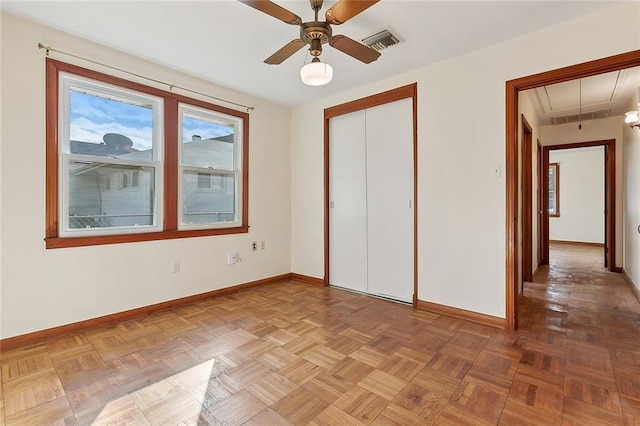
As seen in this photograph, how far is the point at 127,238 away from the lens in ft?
9.64

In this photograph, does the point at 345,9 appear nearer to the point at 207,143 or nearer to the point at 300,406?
the point at 300,406

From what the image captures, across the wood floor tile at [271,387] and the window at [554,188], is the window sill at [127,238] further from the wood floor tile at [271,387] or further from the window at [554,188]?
the window at [554,188]

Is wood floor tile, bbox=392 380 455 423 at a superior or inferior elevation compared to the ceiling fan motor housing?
inferior


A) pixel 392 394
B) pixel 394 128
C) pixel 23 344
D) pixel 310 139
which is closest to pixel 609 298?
pixel 394 128

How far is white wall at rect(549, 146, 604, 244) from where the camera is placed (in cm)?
767

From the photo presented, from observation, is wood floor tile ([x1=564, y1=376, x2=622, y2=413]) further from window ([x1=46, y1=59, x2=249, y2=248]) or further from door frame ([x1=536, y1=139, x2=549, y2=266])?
door frame ([x1=536, y1=139, x2=549, y2=266])

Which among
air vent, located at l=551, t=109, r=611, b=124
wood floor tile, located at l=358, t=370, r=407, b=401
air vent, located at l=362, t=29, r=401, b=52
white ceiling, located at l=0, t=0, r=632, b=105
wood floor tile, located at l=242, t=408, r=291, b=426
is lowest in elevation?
wood floor tile, located at l=242, t=408, r=291, b=426

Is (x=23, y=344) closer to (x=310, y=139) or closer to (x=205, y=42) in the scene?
(x=205, y=42)

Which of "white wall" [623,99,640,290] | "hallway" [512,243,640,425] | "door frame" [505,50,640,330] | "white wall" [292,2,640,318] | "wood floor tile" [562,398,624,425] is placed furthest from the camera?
"white wall" [623,99,640,290]

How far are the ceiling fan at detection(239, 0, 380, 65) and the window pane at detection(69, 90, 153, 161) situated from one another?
1631 mm

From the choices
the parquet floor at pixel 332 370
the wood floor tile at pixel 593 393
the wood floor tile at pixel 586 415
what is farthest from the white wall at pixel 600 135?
the wood floor tile at pixel 586 415

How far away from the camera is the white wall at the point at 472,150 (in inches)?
95.9

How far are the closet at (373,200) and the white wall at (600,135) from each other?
3757 mm

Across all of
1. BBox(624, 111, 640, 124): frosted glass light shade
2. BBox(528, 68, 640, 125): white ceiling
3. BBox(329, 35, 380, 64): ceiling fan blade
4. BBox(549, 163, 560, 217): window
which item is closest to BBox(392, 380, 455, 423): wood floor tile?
BBox(329, 35, 380, 64): ceiling fan blade
